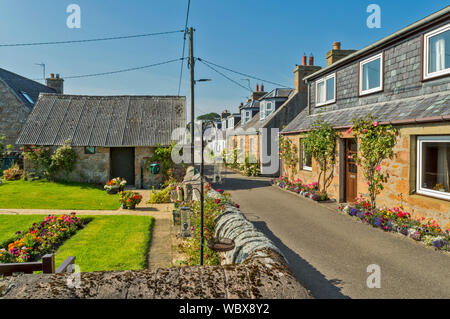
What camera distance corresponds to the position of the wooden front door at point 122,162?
1827 centimetres

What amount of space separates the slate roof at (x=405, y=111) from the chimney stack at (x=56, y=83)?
30.8m

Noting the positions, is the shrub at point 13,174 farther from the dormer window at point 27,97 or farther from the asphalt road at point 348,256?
the asphalt road at point 348,256

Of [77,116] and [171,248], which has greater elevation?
[77,116]

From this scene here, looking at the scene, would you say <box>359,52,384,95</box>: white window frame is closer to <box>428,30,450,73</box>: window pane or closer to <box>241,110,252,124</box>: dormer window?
<box>428,30,450,73</box>: window pane

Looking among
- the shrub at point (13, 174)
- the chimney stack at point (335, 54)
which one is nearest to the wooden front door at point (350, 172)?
the chimney stack at point (335, 54)

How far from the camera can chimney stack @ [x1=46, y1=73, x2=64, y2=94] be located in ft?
107

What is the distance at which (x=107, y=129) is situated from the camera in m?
18.9

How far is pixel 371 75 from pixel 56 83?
3256 cm

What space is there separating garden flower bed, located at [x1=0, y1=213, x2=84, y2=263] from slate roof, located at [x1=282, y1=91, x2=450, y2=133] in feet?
32.4

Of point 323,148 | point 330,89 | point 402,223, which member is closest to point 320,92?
point 330,89

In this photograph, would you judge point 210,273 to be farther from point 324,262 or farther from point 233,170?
point 233,170

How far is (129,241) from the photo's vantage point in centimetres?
815
